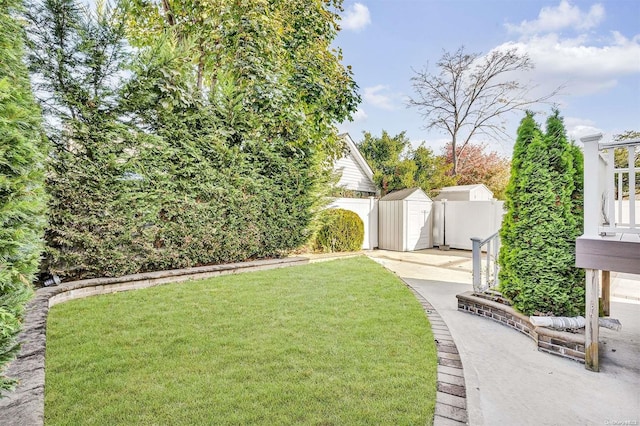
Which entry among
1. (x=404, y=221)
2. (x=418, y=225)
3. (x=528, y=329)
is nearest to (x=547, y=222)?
(x=528, y=329)

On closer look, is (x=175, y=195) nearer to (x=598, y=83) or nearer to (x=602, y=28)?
(x=602, y=28)

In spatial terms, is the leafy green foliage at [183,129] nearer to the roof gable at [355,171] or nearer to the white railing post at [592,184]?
the roof gable at [355,171]

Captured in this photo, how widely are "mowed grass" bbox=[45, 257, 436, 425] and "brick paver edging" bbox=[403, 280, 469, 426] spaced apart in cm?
8

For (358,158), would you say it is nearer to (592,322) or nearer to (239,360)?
(592,322)

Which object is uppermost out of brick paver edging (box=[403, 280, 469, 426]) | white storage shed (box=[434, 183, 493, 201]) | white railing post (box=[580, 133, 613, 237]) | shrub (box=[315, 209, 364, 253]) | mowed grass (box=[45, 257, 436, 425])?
white storage shed (box=[434, 183, 493, 201])

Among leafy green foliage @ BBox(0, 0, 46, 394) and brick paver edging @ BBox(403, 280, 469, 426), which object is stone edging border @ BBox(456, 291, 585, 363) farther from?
leafy green foliage @ BBox(0, 0, 46, 394)

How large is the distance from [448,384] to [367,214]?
27.5ft

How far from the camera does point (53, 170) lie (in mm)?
4383

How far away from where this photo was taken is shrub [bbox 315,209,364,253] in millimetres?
9500

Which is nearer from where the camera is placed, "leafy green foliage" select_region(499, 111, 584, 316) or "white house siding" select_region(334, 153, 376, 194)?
"leafy green foliage" select_region(499, 111, 584, 316)

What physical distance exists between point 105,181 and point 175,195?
1.03 m

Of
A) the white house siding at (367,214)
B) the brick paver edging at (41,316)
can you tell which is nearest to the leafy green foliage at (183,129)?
the brick paver edging at (41,316)

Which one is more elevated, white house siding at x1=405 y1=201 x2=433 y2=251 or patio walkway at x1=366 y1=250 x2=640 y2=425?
white house siding at x1=405 y1=201 x2=433 y2=251

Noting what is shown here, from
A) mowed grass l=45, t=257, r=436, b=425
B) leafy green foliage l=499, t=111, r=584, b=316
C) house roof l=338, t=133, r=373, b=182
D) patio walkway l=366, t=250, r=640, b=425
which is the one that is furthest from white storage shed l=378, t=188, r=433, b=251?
leafy green foliage l=499, t=111, r=584, b=316
